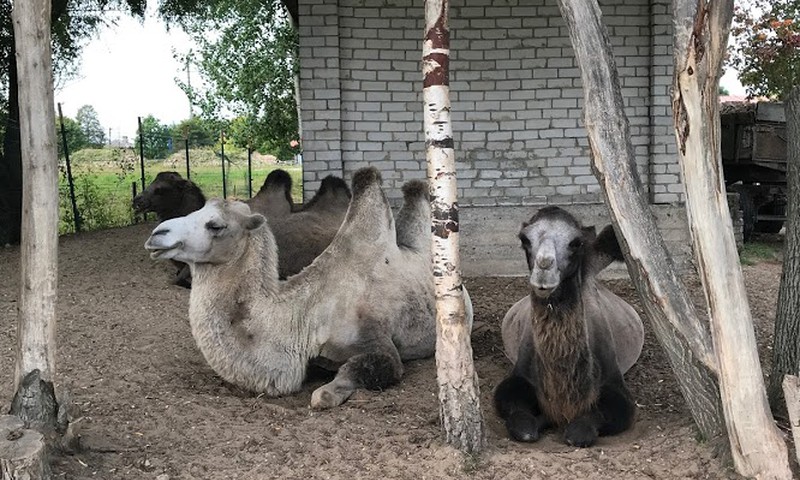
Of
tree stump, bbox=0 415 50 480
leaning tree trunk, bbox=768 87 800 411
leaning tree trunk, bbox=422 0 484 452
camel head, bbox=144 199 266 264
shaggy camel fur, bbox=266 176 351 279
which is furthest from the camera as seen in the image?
shaggy camel fur, bbox=266 176 351 279

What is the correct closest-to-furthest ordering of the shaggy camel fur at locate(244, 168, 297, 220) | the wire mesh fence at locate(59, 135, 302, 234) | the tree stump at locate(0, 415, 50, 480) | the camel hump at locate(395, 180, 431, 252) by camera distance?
the tree stump at locate(0, 415, 50, 480) < the camel hump at locate(395, 180, 431, 252) < the shaggy camel fur at locate(244, 168, 297, 220) < the wire mesh fence at locate(59, 135, 302, 234)

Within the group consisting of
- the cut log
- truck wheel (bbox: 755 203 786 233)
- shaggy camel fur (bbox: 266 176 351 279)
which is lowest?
truck wheel (bbox: 755 203 786 233)

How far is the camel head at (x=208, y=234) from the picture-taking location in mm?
5949

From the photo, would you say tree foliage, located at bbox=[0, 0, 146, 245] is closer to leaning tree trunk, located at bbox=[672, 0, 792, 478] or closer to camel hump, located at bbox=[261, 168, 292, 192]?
camel hump, located at bbox=[261, 168, 292, 192]

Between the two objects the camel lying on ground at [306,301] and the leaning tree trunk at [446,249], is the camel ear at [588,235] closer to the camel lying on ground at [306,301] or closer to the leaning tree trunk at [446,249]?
the leaning tree trunk at [446,249]

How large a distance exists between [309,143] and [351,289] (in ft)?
14.9

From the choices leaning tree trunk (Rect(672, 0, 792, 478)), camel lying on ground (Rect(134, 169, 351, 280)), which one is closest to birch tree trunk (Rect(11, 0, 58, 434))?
leaning tree trunk (Rect(672, 0, 792, 478))

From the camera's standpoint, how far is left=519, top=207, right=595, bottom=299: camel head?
471 centimetres

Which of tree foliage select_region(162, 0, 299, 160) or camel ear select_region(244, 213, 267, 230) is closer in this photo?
camel ear select_region(244, 213, 267, 230)

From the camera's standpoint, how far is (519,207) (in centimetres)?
1095

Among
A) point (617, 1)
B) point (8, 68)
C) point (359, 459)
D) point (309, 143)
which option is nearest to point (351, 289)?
point (359, 459)

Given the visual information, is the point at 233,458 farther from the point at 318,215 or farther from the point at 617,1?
the point at 617,1

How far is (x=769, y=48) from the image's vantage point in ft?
63.7

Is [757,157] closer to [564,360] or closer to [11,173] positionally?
[564,360]
